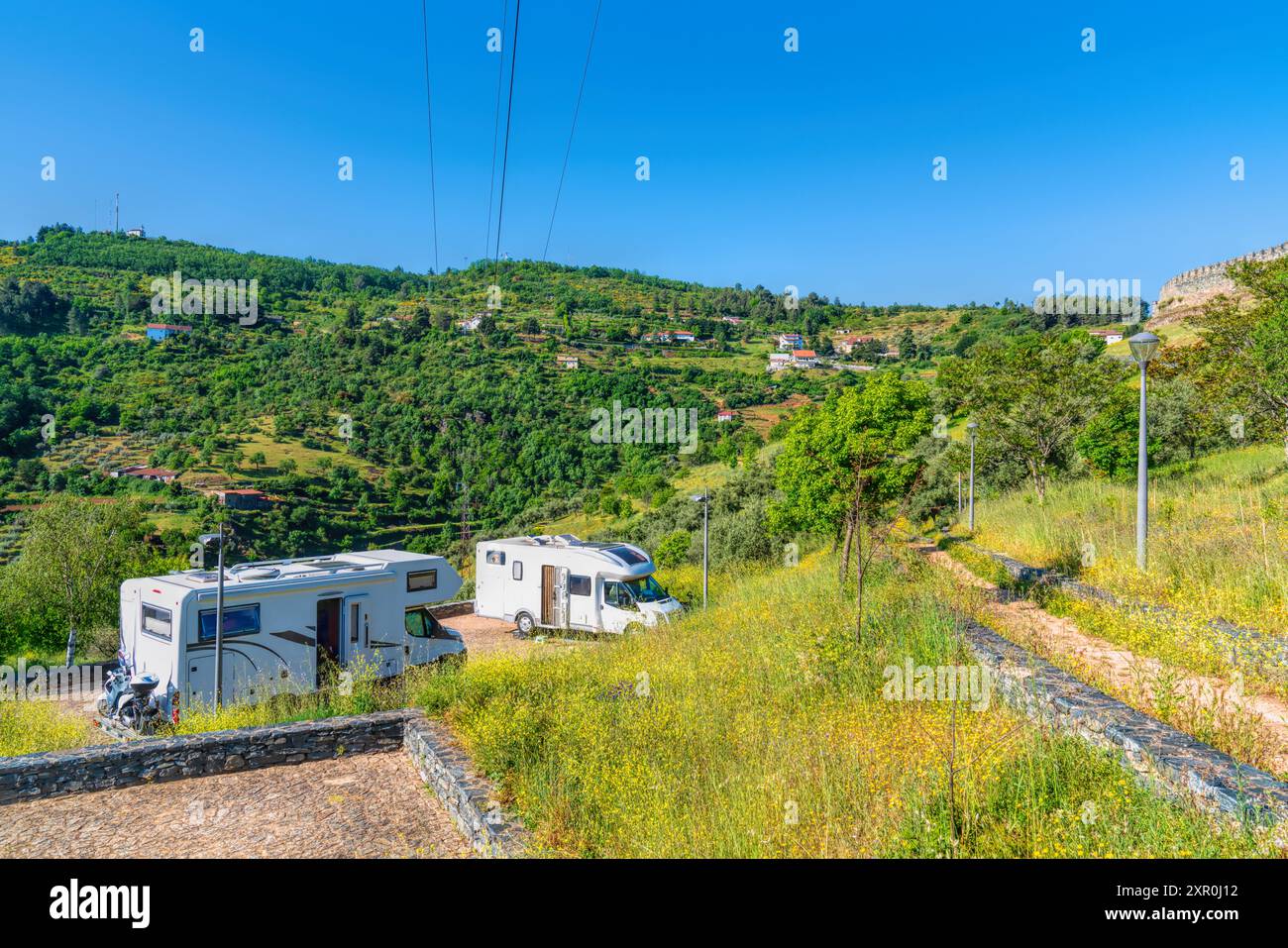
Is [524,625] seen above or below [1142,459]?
below

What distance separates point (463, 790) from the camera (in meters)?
6.23

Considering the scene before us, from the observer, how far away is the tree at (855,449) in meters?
13.4

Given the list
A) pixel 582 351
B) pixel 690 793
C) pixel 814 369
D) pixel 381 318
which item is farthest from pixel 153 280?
pixel 690 793

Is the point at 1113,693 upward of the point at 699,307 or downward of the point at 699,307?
downward

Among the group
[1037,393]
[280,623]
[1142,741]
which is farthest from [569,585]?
[1037,393]

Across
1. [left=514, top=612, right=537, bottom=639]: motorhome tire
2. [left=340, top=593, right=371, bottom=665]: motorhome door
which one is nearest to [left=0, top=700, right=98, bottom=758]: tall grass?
[left=340, top=593, right=371, bottom=665]: motorhome door

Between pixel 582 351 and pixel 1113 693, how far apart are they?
292ft

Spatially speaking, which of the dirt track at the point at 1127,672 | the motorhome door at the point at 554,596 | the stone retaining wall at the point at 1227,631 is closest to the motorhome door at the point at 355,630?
the motorhome door at the point at 554,596

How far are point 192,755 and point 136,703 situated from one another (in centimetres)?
326

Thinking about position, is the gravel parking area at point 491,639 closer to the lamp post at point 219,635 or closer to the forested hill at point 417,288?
the lamp post at point 219,635

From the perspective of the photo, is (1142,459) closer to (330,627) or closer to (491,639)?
(330,627)

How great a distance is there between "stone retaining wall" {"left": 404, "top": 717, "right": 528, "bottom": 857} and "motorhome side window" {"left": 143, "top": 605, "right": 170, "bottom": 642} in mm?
4321
